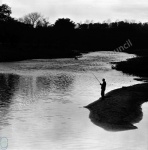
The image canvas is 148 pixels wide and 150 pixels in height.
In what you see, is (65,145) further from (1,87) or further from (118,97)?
(1,87)

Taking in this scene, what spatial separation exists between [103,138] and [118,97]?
1165 centimetres

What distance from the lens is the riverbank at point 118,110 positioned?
77.5ft

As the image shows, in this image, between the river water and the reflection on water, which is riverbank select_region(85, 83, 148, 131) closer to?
the river water

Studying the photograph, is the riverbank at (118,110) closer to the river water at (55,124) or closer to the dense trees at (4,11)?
the river water at (55,124)

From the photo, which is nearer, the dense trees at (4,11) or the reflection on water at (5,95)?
the reflection on water at (5,95)

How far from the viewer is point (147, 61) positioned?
6619 centimetres

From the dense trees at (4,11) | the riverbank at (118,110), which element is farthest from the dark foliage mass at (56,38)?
the riverbank at (118,110)

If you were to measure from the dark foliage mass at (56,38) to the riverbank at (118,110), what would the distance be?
62.6 metres

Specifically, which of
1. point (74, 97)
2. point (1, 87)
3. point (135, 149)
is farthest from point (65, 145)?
point (1, 87)

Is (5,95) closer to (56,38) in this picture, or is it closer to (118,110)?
(118,110)

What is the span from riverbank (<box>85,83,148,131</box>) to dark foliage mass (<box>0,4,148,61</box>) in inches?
2463

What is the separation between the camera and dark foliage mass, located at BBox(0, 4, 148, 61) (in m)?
109

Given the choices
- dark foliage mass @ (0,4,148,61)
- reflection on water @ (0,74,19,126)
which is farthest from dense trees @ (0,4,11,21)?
reflection on water @ (0,74,19,126)

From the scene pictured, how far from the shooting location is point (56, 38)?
150 metres
